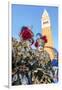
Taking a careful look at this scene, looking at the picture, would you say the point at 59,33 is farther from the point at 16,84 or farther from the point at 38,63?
the point at 16,84

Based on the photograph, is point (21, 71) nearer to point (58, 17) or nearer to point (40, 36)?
point (40, 36)

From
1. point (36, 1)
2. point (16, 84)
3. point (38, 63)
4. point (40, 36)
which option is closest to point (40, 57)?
point (38, 63)

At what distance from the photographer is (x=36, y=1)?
6.51 ft

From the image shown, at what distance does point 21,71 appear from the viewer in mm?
1952

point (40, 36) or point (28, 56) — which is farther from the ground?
point (40, 36)

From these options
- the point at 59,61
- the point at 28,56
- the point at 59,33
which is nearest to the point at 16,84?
the point at 28,56

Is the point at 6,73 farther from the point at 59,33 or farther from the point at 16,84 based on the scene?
the point at 59,33

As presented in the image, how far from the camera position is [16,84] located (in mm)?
1942

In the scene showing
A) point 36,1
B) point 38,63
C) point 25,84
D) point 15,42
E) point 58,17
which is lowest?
point 25,84

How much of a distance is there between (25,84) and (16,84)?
74 mm

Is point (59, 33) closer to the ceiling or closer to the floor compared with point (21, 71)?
closer to the ceiling

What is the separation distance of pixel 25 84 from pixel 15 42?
35cm

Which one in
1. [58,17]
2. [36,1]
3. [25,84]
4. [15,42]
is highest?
[36,1]

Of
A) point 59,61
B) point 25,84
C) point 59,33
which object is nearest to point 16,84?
point 25,84
